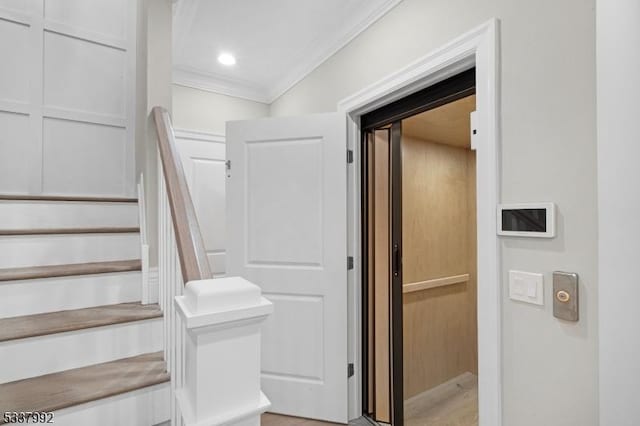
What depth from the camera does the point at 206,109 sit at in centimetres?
301

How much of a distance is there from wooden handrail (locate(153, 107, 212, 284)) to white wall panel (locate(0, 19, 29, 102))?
1494 mm

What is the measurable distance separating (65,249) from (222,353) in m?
1.52

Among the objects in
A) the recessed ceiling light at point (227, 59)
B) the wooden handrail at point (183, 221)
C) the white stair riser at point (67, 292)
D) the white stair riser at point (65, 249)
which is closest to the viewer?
the wooden handrail at point (183, 221)

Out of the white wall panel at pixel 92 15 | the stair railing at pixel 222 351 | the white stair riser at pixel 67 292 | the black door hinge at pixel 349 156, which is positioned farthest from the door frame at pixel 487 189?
the white wall panel at pixel 92 15

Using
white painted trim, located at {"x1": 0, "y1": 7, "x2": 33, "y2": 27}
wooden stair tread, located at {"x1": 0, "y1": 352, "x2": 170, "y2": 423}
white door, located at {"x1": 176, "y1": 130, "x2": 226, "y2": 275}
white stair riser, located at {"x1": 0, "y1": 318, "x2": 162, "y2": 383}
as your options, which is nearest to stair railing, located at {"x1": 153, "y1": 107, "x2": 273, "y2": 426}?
wooden stair tread, located at {"x1": 0, "y1": 352, "x2": 170, "y2": 423}

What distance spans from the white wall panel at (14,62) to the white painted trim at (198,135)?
100 cm

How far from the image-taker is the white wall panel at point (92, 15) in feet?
7.05

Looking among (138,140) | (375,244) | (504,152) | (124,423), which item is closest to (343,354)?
(375,244)

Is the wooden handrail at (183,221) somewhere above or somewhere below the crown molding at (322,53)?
below

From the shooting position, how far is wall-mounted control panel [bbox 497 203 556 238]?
3.59ft

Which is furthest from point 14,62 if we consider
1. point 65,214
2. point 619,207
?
point 619,207

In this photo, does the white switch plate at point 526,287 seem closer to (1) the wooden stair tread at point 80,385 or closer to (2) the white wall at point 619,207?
(2) the white wall at point 619,207

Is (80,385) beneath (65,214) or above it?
beneath

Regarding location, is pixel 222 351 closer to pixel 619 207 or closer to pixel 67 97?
pixel 619 207
